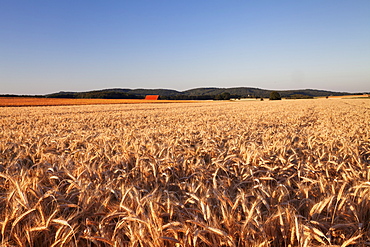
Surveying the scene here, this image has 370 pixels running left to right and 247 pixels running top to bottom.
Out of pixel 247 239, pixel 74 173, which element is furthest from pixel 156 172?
pixel 247 239

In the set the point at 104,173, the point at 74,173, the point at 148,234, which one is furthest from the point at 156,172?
the point at 148,234

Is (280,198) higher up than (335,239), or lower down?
higher up

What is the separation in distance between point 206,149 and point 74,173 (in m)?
1.87

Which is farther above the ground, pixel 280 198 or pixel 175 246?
pixel 280 198

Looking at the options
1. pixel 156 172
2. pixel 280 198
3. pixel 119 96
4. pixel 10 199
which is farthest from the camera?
pixel 119 96

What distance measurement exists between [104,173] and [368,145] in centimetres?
493

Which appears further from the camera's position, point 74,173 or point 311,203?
point 74,173

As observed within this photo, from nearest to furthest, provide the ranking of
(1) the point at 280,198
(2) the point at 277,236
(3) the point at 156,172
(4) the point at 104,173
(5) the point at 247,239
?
(5) the point at 247,239 → (2) the point at 277,236 → (1) the point at 280,198 → (4) the point at 104,173 → (3) the point at 156,172

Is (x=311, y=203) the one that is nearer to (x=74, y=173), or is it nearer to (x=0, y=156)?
(x=74, y=173)

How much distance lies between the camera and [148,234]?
138 centimetres

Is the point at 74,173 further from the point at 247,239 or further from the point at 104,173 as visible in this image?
the point at 247,239

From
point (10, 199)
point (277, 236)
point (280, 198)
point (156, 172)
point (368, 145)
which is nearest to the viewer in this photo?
point (277, 236)

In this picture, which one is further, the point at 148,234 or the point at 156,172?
the point at 156,172

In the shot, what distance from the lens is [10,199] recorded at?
5.40 feet
